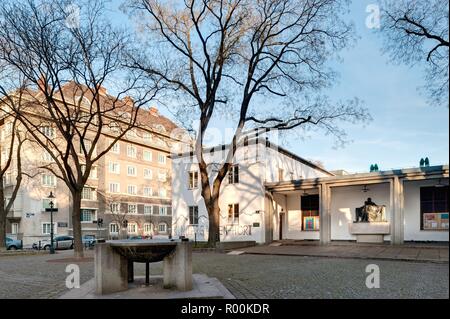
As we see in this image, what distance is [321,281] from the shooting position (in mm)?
10094

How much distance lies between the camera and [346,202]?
87.9ft

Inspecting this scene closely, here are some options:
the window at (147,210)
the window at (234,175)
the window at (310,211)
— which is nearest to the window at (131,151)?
the window at (147,210)

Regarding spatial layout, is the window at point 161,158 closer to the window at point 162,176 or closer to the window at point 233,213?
the window at point 162,176

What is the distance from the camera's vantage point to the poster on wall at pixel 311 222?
1107 inches

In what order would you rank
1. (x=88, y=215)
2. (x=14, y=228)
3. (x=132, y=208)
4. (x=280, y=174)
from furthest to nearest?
(x=132, y=208) < (x=88, y=215) < (x=14, y=228) < (x=280, y=174)

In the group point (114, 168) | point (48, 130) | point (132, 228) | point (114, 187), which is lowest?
point (132, 228)

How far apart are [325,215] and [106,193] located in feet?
130

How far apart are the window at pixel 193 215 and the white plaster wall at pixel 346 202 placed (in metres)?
10.2

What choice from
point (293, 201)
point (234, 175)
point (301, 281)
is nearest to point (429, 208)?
point (293, 201)

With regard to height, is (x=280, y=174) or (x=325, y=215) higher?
(x=280, y=174)

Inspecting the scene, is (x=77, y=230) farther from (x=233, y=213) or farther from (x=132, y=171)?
(x=132, y=171)

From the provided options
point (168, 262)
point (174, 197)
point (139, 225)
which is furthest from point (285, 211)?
point (139, 225)
